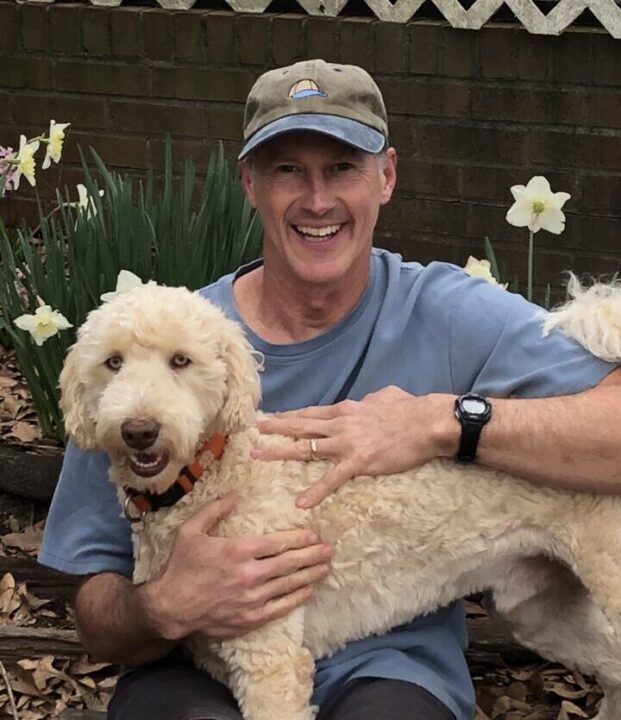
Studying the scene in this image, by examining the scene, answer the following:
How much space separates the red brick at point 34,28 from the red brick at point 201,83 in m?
0.61

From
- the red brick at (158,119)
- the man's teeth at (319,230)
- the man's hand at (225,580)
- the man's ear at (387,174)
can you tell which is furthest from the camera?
the red brick at (158,119)

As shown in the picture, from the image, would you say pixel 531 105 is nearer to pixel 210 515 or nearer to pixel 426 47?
pixel 426 47

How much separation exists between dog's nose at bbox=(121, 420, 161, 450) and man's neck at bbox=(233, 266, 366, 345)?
63 cm

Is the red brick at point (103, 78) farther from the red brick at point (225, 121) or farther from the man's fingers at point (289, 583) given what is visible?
the man's fingers at point (289, 583)

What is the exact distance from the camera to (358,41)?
5.09m

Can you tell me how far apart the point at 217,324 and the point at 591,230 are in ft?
9.80

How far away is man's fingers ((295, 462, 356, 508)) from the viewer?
2490 mm

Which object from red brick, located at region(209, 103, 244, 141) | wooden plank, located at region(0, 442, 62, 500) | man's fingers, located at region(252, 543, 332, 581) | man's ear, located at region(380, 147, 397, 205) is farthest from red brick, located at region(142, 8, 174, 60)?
man's fingers, located at region(252, 543, 332, 581)

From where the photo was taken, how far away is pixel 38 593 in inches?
147

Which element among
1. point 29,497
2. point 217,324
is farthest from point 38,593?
point 217,324

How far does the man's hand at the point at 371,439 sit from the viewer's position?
2494 mm

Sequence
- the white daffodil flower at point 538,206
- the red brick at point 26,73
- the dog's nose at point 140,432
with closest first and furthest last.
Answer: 1. the dog's nose at point 140,432
2. the white daffodil flower at point 538,206
3. the red brick at point 26,73

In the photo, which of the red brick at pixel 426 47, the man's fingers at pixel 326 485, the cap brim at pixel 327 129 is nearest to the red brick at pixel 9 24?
the red brick at pixel 426 47

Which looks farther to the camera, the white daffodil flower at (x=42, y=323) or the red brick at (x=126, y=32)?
the red brick at (x=126, y=32)
